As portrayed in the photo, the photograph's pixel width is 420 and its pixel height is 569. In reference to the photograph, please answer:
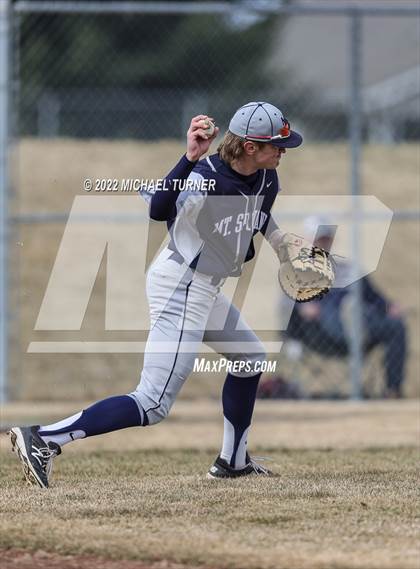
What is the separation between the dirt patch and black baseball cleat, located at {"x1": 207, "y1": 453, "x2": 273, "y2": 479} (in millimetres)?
1745

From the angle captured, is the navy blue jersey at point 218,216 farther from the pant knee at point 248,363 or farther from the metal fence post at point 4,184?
the metal fence post at point 4,184

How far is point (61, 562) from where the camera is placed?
400 centimetres

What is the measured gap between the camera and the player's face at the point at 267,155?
5.30 meters

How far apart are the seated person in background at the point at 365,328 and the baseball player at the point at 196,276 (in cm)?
508

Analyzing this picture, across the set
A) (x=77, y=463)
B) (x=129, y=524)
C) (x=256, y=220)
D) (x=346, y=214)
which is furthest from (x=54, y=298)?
(x=129, y=524)

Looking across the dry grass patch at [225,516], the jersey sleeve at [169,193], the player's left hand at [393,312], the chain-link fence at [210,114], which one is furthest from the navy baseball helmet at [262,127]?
the player's left hand at [393,312]

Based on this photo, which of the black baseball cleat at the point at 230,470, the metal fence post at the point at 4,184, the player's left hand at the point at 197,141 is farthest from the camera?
the metal fence post at the point at 4,184

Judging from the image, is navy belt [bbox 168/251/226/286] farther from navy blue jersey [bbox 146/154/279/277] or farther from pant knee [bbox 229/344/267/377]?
pant knee [bbox 229/344/267/377]

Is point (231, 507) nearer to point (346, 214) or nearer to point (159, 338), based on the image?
point (159, 338)

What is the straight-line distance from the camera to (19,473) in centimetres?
602

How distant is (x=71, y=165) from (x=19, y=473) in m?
10.5

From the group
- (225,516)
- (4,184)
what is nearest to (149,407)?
(225,516)

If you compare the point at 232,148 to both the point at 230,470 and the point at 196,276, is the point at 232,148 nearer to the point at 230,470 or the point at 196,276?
the point at 196,276

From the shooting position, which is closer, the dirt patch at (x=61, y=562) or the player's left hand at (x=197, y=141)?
the dirt patch at (x=61, y=562)
